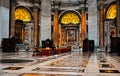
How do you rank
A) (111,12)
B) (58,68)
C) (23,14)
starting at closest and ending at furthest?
1. (58,68)
2. (111,12)
3. (23,14)

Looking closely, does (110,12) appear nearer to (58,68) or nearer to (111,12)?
(111,12)

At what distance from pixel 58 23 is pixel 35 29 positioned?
5.83 meters

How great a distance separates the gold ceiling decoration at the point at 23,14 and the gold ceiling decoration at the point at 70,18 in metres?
7.22

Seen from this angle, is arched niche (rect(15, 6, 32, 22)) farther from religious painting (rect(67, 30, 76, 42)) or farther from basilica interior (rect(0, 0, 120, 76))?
religious painting (rect(67, 30, 76, 42))

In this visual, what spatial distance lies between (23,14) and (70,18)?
28.9 feet

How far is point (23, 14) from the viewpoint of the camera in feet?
113

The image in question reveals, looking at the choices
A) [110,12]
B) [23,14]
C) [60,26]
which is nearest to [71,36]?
[60,26]

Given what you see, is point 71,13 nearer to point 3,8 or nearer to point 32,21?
point 32,21

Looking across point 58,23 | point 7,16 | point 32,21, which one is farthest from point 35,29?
point 7,16

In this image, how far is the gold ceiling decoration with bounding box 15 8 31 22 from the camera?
33.8 metres

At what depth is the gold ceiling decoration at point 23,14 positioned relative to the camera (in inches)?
1332

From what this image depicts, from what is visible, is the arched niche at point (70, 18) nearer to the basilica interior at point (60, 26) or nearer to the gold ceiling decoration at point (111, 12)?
the basilica interior at point (60, 26)

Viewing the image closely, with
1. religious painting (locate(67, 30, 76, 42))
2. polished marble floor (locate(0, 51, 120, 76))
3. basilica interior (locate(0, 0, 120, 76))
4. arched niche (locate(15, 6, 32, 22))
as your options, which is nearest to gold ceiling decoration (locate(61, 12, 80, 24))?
basilica interior (locate(0, 0, 120, 76))

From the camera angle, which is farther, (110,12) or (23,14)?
(23,14)
